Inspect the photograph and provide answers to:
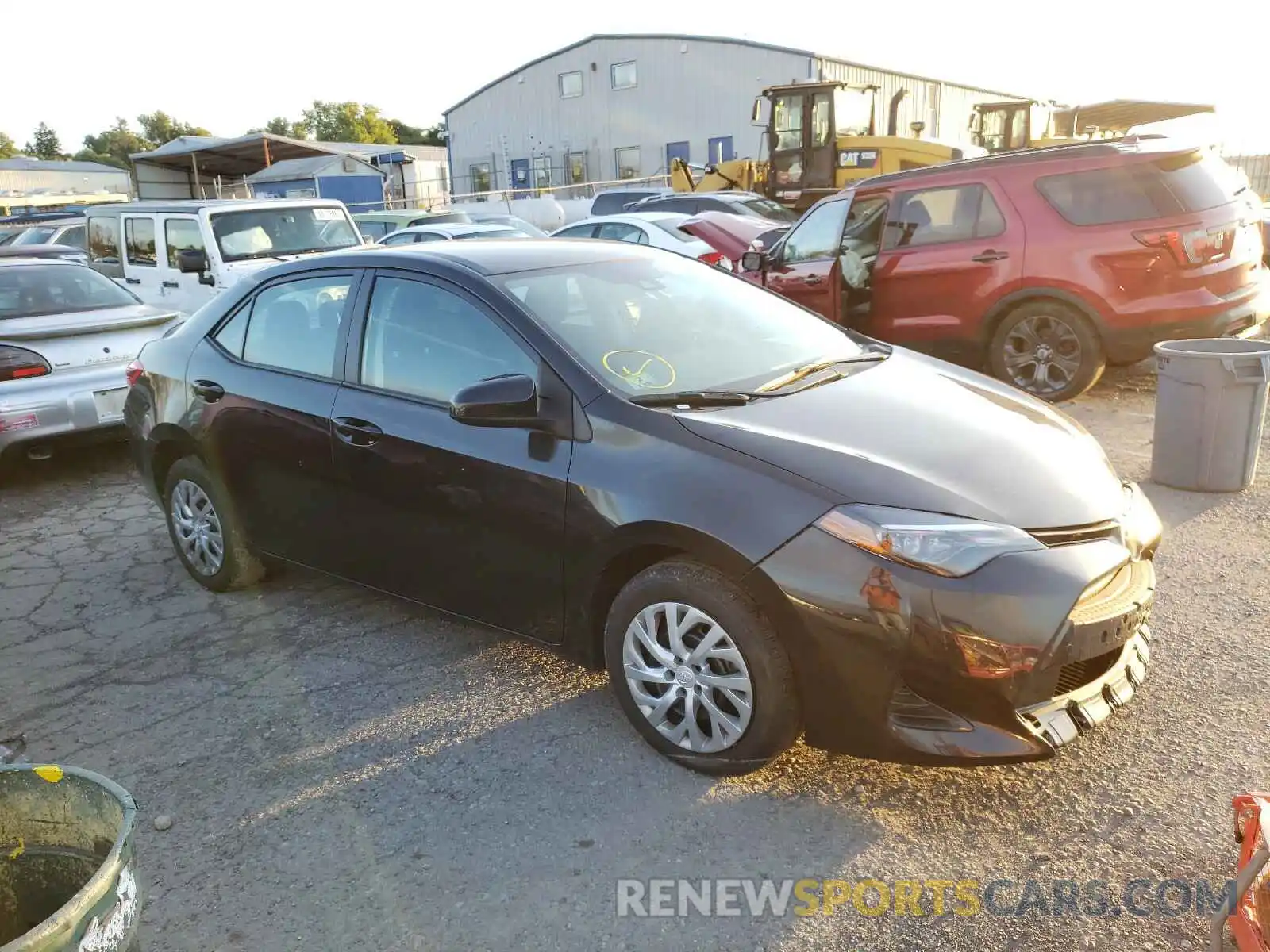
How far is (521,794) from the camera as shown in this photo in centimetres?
303

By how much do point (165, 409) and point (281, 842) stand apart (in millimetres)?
2578

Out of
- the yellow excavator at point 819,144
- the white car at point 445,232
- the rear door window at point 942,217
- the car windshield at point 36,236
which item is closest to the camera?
the rear door window at point 942,217

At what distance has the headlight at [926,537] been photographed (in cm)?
261

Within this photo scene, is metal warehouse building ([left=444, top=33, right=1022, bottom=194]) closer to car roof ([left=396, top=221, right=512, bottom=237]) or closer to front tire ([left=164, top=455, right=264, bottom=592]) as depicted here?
car roof ([left=396, top=221, right=512, bottom=237])

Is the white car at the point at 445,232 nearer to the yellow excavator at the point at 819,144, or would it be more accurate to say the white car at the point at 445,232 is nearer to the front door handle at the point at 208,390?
the yellow excavator at the point at 819,144

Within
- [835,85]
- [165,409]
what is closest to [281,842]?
[165,409]

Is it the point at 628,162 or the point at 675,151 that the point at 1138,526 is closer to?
the point at 675,151

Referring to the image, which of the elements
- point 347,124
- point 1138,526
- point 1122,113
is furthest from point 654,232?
point 347,124

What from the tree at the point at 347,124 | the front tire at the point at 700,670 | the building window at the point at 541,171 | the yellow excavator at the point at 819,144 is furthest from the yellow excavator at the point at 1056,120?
the tree at the point at 347,124

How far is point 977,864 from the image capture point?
2.62m

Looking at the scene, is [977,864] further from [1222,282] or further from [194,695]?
[1222,282]

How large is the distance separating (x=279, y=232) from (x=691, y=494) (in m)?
8.72

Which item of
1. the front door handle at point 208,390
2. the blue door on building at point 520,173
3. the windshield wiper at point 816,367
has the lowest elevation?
the front door handle at point 208,390

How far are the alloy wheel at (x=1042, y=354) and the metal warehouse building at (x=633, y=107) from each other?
28487 millimetres
